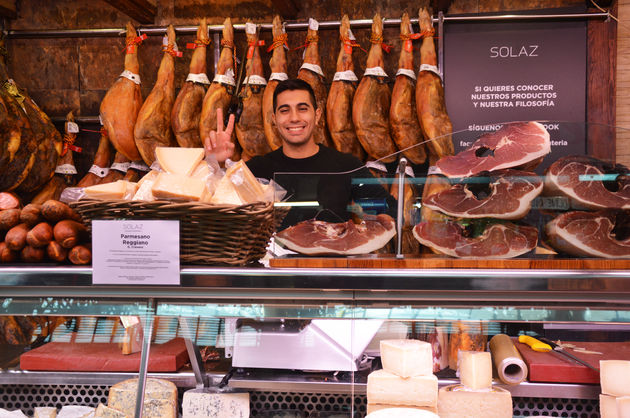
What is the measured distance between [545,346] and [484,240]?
1.08ft

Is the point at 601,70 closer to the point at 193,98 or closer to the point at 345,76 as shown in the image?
the point at 345,76

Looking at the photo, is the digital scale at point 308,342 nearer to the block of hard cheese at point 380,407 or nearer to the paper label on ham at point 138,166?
the block of hard cheese at point 380,407

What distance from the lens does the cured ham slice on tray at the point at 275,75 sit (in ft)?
11.7

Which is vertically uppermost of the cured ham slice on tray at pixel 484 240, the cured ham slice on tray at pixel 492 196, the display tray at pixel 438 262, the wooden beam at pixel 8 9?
the wooden beam at pixel 8 9

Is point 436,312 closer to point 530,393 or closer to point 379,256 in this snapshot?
point 379,256

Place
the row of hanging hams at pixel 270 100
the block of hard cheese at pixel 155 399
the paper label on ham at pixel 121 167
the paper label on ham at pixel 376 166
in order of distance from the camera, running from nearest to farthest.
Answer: the block of hard cheese at pixel 155 399 → the paper label on ham at pixel 376 166 → the row of hanging hams at pixel 270 100 → the paper label on ham at pixel 121 167

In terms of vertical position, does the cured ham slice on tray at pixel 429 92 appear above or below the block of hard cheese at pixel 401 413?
above

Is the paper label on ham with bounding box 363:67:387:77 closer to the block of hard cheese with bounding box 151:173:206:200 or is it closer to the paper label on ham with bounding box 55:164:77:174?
the paper label on ham with bounding box 55:164:77:174

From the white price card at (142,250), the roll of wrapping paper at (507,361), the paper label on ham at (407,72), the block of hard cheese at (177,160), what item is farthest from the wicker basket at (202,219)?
the paper label on ham at (407,72)

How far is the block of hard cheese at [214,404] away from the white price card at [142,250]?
1.25 ft

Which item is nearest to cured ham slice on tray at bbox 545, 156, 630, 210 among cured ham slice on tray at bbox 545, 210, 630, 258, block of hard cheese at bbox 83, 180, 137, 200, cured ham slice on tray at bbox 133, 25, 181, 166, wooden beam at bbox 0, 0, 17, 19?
cured ham slice on tray at bbox 545, 210, 630, 258

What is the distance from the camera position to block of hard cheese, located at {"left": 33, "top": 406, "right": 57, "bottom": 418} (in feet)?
5.19

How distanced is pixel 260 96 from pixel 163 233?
247cm

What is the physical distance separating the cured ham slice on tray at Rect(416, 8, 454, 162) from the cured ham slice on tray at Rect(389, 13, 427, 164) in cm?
6
